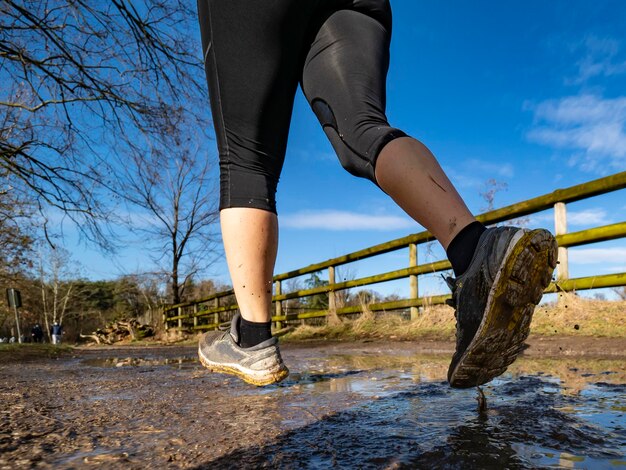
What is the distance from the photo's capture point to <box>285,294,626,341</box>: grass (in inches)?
170

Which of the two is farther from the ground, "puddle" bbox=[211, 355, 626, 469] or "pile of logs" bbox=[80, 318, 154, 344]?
"puddle" bbox=[211, 355, 626, 469]

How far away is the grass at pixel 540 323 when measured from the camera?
14.2 ft

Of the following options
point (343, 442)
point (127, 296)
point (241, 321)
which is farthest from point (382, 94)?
point (127, 296)

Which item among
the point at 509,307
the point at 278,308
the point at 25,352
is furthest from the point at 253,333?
the point at 278,308

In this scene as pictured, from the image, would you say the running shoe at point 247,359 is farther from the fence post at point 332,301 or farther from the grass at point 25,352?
A: the fence post at point 332,301

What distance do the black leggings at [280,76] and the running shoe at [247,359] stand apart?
0.45 meters

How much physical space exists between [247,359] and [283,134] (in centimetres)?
75

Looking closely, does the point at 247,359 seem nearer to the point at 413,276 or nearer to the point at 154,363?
the point at 154,363

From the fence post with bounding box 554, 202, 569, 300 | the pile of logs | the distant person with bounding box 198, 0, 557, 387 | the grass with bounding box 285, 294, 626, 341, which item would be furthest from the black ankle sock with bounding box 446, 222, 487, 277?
the pile of logs

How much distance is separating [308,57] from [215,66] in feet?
1.01

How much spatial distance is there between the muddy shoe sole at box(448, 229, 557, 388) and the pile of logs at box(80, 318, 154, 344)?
57.5ft

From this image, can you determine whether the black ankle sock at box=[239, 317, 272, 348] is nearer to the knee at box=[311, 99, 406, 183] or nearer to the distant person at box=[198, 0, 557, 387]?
the distant person at box=[198, 0, 557, 387]

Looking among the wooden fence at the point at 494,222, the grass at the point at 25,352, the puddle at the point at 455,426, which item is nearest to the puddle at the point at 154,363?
the grass at the point at 25,352

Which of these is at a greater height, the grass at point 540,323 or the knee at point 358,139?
the knee at point 358,139
